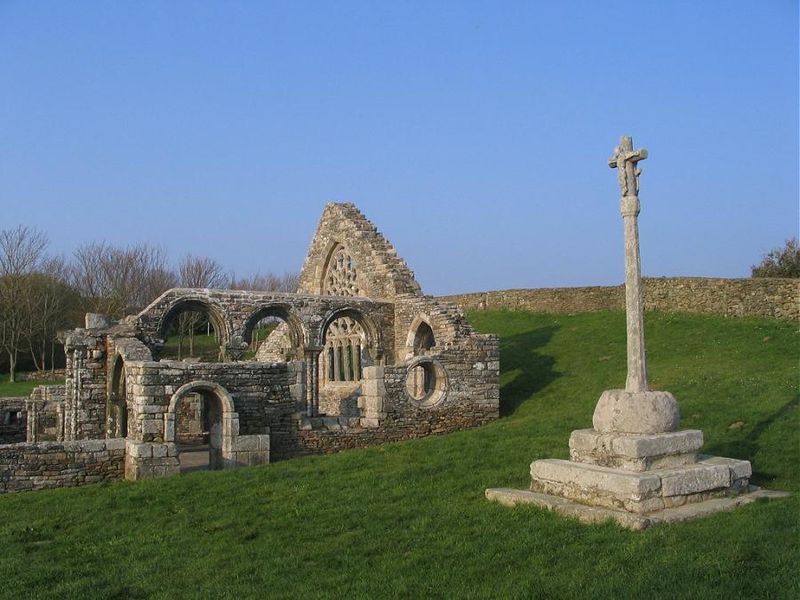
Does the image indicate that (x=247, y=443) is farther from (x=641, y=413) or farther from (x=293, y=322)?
(x=641, y=413)

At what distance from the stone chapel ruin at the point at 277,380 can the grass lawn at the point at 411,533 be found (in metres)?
1.72

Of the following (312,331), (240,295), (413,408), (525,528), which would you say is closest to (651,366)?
(413,408)

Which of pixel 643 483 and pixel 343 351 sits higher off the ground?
pixel 343 351

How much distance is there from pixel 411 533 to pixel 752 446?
18.3ft

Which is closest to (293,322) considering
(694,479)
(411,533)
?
(411,533)

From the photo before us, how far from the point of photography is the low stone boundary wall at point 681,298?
24266 mm

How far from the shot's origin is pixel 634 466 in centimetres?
831

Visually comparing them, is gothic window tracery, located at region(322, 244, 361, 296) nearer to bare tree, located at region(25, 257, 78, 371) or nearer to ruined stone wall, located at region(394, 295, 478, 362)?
ruined stone wall, located at region(394, 295, 478, 362)

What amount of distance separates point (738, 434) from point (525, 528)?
5499 millimetres

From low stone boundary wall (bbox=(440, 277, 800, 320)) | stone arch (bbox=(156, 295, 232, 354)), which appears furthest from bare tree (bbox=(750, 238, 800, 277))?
stone arch (bbox=(156, 295, 232, 354))

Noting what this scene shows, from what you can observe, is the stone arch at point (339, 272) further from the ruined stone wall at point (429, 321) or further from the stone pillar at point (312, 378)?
the stone pillar at point (312, 378)

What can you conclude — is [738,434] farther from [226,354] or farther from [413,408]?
[226,354]

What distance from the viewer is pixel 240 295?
66.5 feet

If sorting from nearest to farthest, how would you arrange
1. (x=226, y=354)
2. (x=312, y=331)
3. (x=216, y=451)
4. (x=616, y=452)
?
1. (x=616, y=452)
2. (x=216, y=451)
3. (x=226, y=354)
4. (x=312, y=331)
